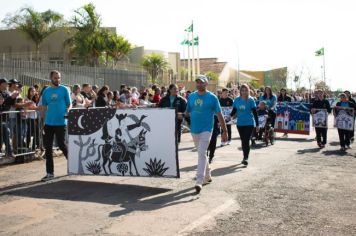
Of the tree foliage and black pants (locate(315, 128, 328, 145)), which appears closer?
black pants (locate(315, 128, 328, 145))

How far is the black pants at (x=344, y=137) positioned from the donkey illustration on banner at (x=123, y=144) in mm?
8252

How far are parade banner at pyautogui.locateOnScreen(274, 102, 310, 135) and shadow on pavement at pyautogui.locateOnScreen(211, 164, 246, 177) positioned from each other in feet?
29.0

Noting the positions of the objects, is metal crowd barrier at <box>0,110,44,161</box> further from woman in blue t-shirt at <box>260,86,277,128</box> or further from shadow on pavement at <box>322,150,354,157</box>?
woman in blue t-shirt at <box>260,86,277,128</box>

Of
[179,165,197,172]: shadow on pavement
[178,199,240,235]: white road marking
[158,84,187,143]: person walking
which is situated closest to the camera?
[178,199,240,235]: white road marking

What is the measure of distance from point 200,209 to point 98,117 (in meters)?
3.32

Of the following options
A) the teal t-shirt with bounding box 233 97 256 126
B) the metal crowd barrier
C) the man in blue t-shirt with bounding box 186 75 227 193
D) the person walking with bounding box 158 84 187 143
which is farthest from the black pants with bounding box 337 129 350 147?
the metal crowd barrier

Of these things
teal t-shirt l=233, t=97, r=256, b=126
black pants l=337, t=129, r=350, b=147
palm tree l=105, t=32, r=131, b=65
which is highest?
palm tree l=105, t=32, r=131, b=65

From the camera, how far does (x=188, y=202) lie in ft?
24.4

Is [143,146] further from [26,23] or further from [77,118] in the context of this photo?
[26,23]

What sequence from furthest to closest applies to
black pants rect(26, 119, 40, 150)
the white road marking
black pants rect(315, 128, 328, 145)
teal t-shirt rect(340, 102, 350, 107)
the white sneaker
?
teal t-shirt rect(340, 102, 350, 107), black pants rect(315, 128, 328, 145), black pants rect(26, 119, 40, 150), the white sneaker, the white road marking

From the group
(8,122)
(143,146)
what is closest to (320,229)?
(143,146)

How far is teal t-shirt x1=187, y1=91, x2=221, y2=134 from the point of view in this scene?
857cm

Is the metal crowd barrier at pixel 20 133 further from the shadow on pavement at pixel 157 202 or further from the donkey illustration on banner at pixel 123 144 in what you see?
the shadow on pavement at pixel 157 202

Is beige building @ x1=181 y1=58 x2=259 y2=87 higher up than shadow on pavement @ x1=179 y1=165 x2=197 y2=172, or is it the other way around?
beige building @ x1=181 y1=58 x2=259 y2=87
